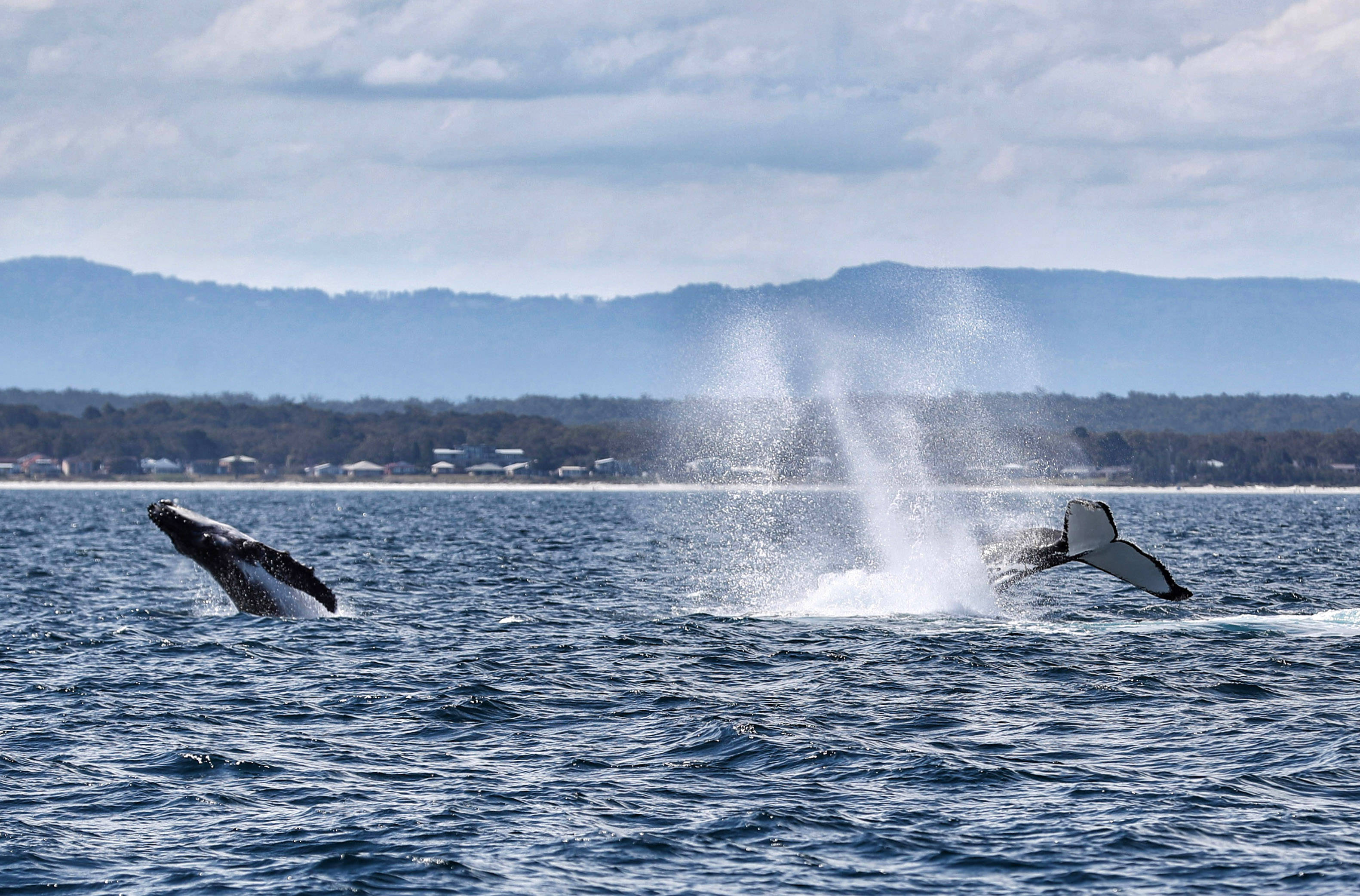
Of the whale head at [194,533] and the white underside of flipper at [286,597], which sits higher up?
the whale head at [194,533]

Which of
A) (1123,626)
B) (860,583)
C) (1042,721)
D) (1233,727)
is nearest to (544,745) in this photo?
(1042,721)

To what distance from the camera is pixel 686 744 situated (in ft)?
64.6

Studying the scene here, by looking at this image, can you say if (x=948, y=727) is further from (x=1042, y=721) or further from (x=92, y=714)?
(x=92, y=714)

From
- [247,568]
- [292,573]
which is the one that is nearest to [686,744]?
[292,573]

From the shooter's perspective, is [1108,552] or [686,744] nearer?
[686,744]

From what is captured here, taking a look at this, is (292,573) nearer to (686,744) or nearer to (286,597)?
(286,597)

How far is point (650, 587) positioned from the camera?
145ft

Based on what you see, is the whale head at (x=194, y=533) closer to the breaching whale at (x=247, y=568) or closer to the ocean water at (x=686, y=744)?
the breaching whale at (x=247, y=568)

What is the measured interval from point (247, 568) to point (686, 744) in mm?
14787

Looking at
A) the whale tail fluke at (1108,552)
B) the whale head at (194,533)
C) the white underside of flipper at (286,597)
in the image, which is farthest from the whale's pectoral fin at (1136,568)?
the white underside of flipper at (286,597)

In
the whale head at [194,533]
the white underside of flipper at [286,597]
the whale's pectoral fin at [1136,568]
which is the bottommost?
the white underside of flipper at [286,597]

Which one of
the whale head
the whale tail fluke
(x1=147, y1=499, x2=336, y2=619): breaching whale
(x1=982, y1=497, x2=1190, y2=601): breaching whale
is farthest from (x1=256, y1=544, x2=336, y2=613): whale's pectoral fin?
the whale tail fluke

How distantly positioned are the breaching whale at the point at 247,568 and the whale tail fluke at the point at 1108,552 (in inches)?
577

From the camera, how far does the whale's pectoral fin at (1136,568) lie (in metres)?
26.2
